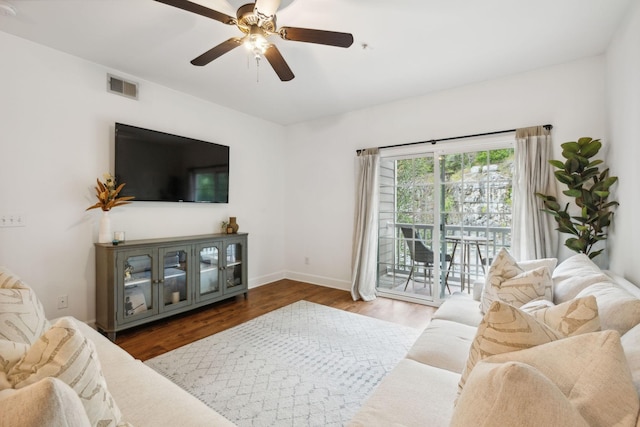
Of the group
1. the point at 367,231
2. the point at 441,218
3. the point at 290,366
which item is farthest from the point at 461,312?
the point at 367,231

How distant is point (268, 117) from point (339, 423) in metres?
4.08

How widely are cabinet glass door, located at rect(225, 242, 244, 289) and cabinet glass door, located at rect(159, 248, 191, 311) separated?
539 millimetres

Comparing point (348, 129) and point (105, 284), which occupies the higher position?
point (348, 129)

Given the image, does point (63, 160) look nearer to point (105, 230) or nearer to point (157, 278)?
point (105, 230)

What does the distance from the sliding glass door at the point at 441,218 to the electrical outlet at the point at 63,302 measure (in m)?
3.53

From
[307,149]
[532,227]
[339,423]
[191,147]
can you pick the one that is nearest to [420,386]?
[339,423]

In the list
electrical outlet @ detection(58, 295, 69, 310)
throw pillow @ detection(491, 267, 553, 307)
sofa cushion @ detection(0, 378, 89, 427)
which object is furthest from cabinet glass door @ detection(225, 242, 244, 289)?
sofa cushion @ detection(0, 378, 89, 427)

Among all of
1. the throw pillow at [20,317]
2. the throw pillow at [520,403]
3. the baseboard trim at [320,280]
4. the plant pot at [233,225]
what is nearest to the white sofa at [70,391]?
the throw pillow at [20,317]

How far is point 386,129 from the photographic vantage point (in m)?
3.95

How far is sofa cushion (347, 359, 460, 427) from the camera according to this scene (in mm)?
1057

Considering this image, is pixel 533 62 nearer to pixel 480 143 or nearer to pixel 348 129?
pixel 480 143

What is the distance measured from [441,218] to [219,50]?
302cm

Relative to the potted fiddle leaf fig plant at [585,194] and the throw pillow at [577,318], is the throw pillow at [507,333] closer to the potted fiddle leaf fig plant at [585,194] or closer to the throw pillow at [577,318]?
the throw pillow at [577,318]

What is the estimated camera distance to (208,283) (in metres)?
3.47
